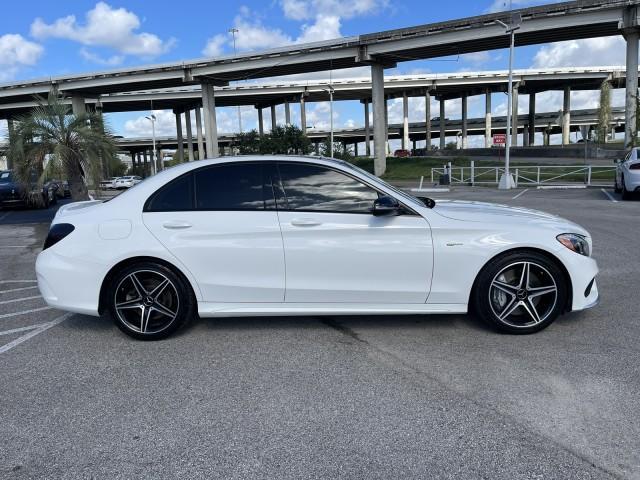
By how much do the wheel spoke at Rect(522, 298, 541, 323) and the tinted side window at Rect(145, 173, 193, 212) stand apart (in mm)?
3090

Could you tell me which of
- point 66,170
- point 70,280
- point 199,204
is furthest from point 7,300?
point 66,170

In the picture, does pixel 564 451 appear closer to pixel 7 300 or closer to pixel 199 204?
pixel 199 204

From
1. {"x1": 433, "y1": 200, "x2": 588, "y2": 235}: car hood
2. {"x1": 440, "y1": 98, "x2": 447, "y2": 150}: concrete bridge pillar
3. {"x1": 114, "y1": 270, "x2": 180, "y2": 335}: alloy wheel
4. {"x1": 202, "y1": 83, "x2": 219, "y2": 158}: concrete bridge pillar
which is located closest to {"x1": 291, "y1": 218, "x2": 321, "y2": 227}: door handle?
{"x1": 433, "y1": 200, "x2": 588, "y2": 235}: car hood

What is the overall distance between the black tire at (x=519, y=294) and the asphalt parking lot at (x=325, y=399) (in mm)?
159

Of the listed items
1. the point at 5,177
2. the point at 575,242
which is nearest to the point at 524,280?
the point at 575,242

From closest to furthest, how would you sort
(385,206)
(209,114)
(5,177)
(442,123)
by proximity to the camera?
(385,206)
(5,177)
(209,114)
(442,123)

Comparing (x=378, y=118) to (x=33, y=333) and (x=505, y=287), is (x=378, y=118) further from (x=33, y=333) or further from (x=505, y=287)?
(x=33, y=333)

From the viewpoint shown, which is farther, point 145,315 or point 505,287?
point 145,315

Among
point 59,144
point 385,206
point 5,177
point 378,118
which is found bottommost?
point 385,206

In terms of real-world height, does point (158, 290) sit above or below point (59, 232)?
below

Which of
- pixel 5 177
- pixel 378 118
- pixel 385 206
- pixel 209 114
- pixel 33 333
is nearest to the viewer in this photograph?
pixel 385 206

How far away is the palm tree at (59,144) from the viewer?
1341cm

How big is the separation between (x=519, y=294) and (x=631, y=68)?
39.0 metres

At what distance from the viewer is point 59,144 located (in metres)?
13.6
